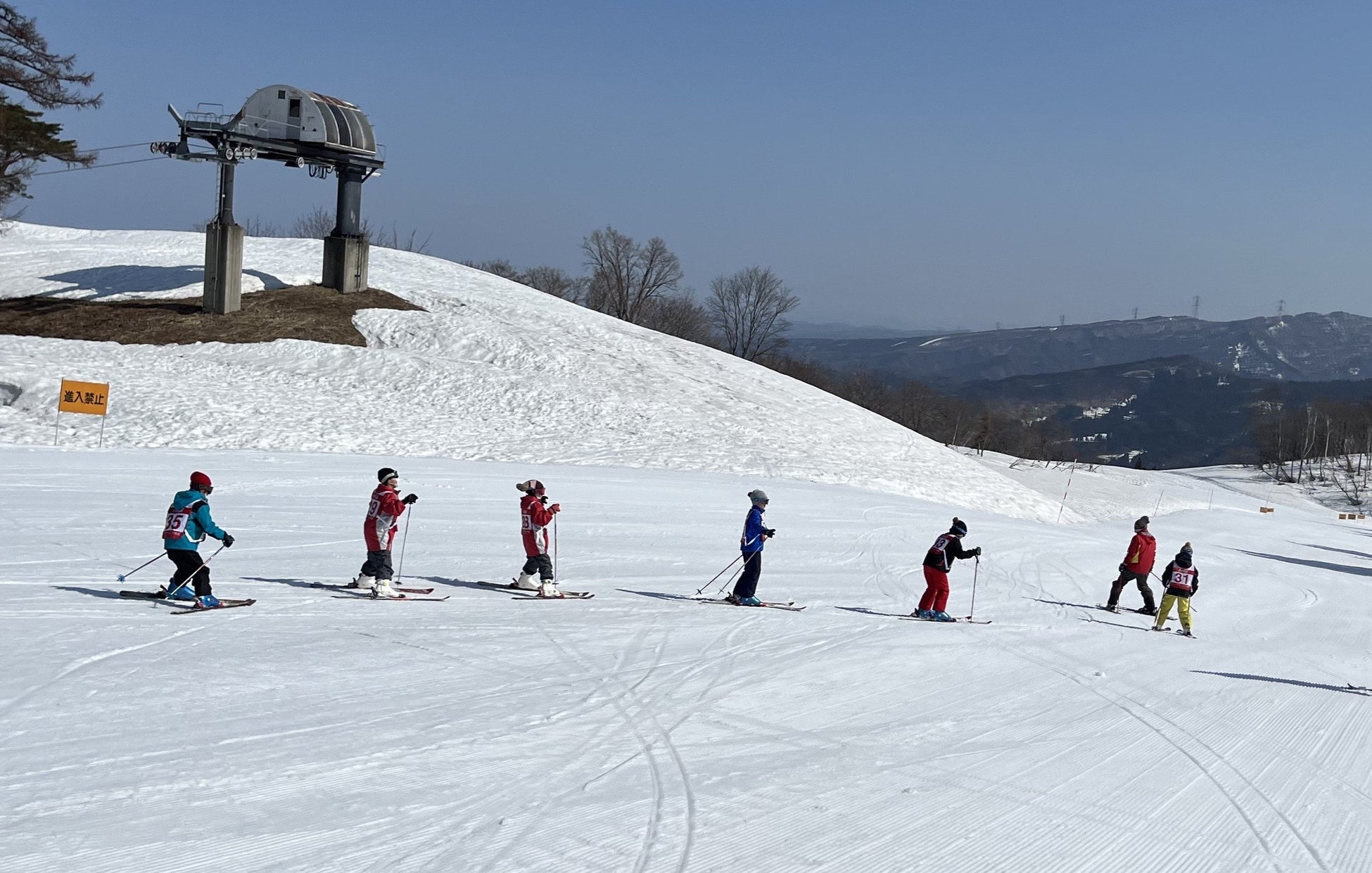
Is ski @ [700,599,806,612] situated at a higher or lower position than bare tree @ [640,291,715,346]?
lower

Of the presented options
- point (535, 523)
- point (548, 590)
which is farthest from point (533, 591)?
point (535, 523)

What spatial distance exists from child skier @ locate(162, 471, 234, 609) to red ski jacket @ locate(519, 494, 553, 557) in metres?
3.74

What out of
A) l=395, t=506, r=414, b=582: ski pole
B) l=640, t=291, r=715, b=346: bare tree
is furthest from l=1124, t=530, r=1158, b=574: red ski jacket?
l=640, t=291, r=715, b=346: bare tree

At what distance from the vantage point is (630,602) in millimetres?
13586

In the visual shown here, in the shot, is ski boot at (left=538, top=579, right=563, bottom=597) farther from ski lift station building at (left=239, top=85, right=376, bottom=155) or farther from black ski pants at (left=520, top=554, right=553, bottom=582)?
ski lift station building at (left=239, top=85, right=376, bottom=155)

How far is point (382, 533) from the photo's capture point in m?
12.4

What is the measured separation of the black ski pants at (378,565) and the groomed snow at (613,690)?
0.57 meters

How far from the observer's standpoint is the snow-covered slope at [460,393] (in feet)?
86.8

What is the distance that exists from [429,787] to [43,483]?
14.3m

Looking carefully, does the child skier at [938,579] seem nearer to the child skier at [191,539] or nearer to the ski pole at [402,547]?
the ski pole at [402,547]

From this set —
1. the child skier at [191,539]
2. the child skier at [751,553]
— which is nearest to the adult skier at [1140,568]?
the child skier at [751,553]

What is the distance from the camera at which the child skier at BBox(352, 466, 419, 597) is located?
1238 cm

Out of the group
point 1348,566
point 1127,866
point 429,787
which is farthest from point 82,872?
point 1348,566

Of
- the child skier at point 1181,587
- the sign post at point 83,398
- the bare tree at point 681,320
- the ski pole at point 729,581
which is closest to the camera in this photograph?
the ski pole at point 729,581
